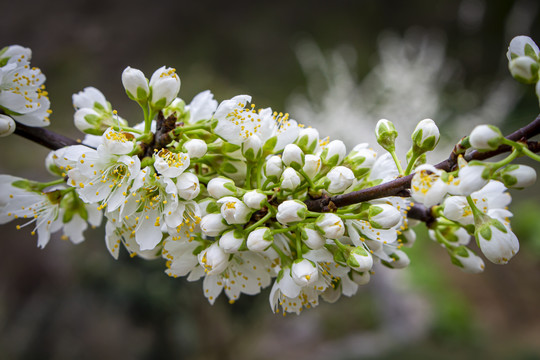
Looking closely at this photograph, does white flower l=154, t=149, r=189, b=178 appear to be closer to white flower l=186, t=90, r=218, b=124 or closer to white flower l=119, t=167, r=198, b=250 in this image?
white flower l=119, t=167, r=198, b=250

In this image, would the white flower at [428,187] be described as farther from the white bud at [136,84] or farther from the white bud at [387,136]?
the white bud at [136,84]

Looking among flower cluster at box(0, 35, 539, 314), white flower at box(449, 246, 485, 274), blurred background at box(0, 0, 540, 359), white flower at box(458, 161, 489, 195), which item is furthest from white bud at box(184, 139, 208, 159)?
blurred background at box(0, 0, 540, 359)

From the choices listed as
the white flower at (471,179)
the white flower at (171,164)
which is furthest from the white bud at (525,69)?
the white flower at (171,164)

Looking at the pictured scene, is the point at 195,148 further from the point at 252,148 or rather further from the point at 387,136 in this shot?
the point at 387,136

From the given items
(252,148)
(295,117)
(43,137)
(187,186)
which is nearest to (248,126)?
(252,148)

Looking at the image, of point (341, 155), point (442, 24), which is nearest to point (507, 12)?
point (442, 24)
